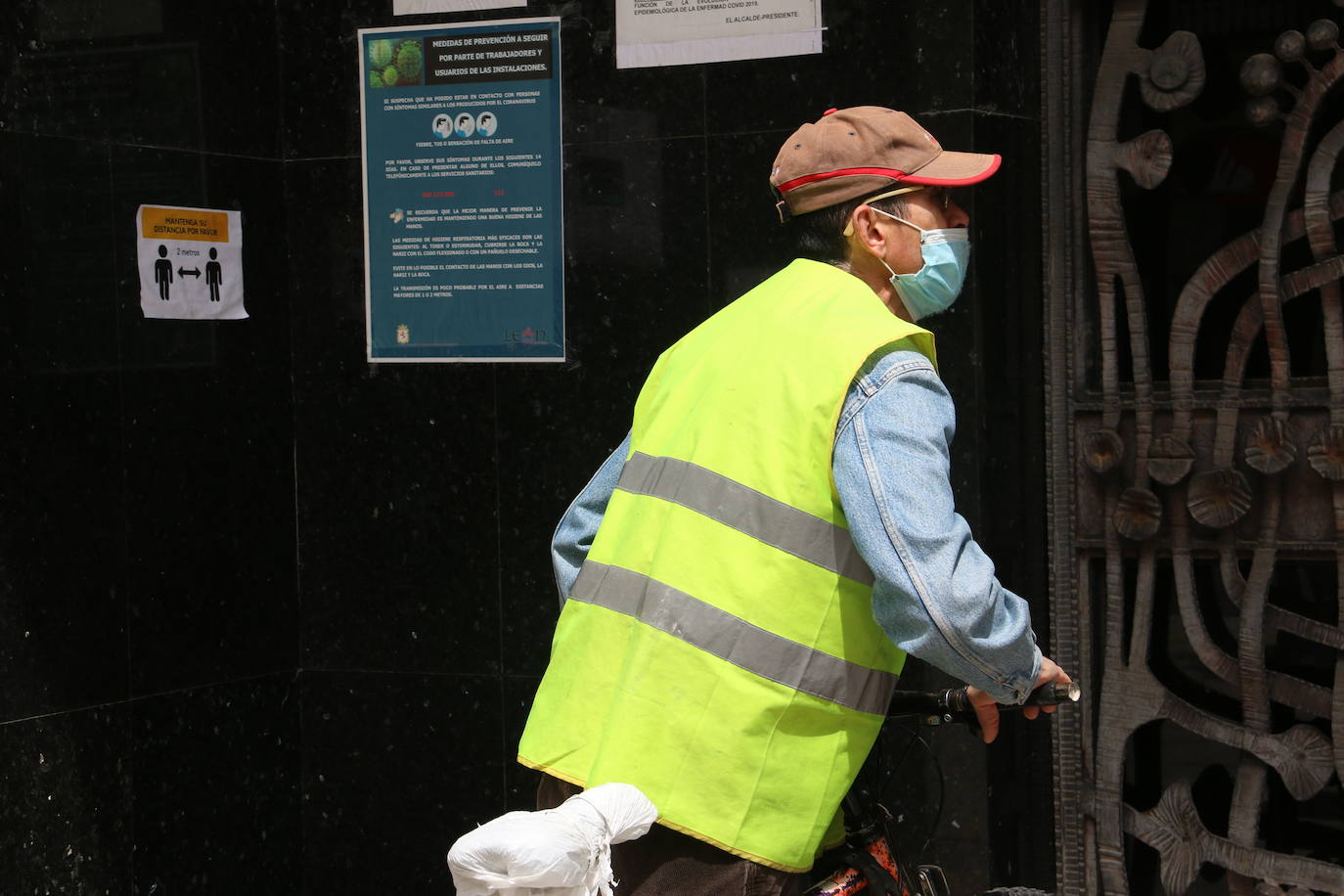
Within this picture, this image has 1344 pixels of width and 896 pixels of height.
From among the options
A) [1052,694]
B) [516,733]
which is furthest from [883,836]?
[516,733]

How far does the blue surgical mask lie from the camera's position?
3.10 metres

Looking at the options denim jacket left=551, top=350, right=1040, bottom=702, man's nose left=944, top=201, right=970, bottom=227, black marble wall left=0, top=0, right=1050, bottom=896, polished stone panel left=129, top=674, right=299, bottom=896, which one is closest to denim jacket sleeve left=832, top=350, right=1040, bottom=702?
denim jacket left=551, top=350, right=1040, bottom=702

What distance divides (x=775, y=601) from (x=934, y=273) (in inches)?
30.6

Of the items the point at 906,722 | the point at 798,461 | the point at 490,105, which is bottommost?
the point at 906,722

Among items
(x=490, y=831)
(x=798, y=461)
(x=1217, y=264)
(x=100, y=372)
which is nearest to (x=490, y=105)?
(x=100, y=372)

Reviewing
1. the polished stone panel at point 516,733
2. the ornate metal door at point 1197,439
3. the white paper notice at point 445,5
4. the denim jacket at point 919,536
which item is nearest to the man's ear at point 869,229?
the denim jacket at point 919,536

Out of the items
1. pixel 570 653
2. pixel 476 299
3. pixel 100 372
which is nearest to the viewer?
pixel 570 653

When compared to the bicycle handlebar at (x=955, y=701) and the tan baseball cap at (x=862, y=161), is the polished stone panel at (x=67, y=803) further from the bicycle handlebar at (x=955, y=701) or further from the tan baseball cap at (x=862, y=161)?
the tan baseball cap at (x=862, y=161)

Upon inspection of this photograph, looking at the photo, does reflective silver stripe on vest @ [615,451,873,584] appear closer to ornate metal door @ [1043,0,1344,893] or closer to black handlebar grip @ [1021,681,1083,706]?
black handlebar grip @ [1021,681,1083,706]

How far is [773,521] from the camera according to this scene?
273 centimetres

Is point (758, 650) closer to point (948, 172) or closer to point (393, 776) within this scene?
point (948, 172)

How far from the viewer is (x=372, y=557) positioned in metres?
5.09

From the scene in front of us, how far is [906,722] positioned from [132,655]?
2119mm

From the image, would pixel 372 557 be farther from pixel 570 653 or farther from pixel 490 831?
pixel 490 831
